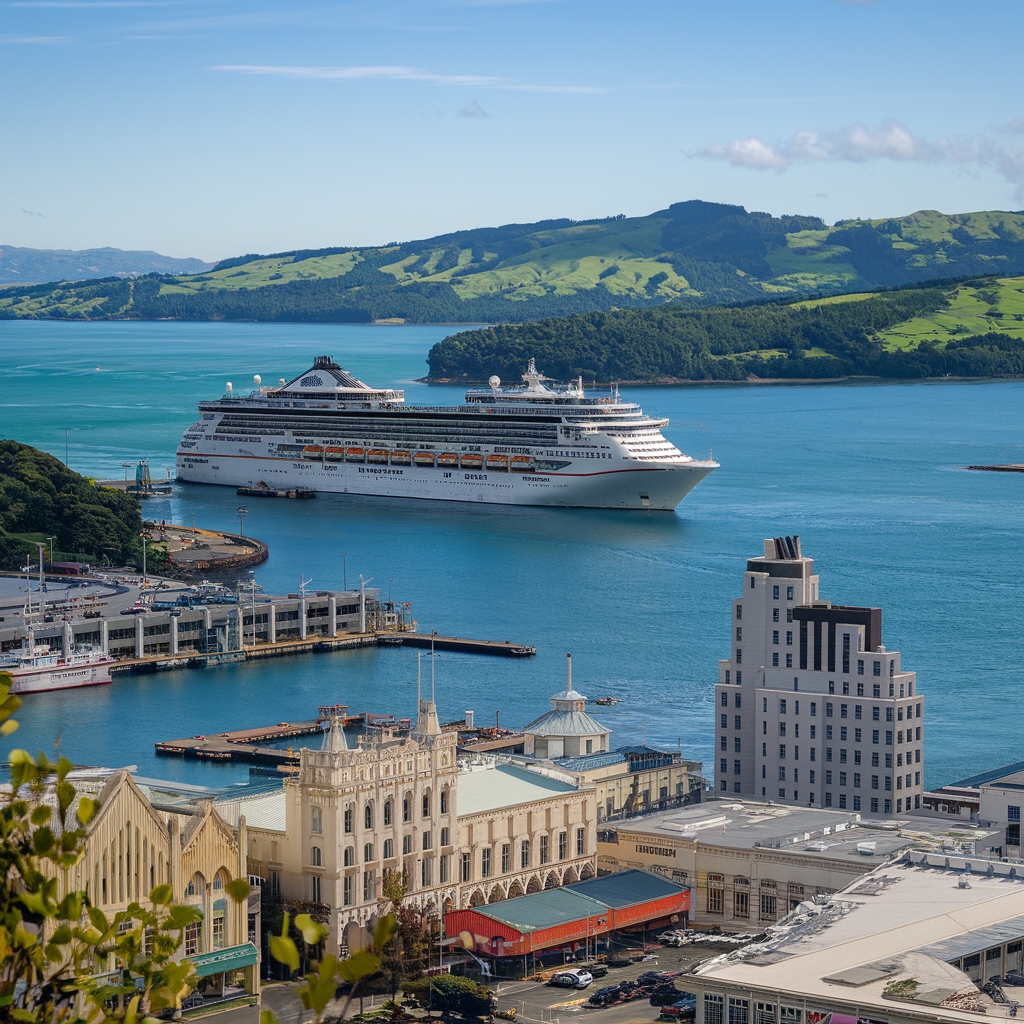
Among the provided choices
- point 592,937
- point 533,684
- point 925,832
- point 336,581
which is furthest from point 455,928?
point 336,581

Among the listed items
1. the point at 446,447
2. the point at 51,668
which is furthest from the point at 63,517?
the point at 446,447

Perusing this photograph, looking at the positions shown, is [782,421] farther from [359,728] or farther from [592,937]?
[592,937]

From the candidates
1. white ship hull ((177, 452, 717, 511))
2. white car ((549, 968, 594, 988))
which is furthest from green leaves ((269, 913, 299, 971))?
white ship hull ((177, 452, 717, 511))

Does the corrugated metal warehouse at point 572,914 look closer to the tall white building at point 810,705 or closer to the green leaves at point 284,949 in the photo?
the tall white building at point 810,705

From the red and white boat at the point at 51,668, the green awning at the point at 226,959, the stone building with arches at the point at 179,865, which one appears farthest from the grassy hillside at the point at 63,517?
the green awning at the point at 226,959

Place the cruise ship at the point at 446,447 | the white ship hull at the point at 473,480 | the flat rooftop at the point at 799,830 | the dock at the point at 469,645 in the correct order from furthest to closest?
the cruise ship at the point at 446,447 → the white ship hull at the point at 473,480 → the dock at the point at 469,645 → the flat rooftop at the point at 799,830

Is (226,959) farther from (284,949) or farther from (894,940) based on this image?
(284,949)
